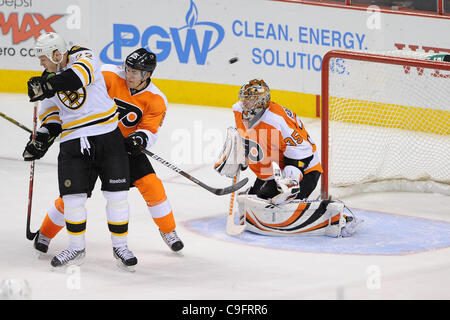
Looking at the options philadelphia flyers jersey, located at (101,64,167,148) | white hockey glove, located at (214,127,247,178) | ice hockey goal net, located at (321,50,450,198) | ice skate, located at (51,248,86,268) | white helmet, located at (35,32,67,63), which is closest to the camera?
white helmet, located at (35,32,67,63)

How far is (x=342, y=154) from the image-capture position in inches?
230

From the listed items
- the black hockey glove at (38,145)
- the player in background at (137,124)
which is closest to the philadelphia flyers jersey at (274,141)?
the player in background at (137,124)

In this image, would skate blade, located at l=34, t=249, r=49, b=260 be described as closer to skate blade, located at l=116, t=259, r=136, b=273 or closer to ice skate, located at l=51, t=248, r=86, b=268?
ice skate, located at l=51, t=248, r=86, b=268

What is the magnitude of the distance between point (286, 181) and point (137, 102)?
34.1 inches

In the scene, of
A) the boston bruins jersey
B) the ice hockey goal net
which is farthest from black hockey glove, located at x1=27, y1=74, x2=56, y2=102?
the ice hockey goal net

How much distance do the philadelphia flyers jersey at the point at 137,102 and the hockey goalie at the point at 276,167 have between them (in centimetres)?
51

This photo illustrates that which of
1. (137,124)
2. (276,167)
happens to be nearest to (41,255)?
(137,124)

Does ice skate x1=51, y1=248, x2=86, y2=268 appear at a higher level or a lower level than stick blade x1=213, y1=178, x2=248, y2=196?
lower

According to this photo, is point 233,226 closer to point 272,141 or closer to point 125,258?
point 272,141

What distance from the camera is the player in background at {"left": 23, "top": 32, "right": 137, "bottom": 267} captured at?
3.90 metres

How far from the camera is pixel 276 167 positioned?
4531 mm

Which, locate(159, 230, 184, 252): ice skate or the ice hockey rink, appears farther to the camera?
locate(159, 230, 184, 252): ice skate

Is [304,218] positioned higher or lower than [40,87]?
lower
